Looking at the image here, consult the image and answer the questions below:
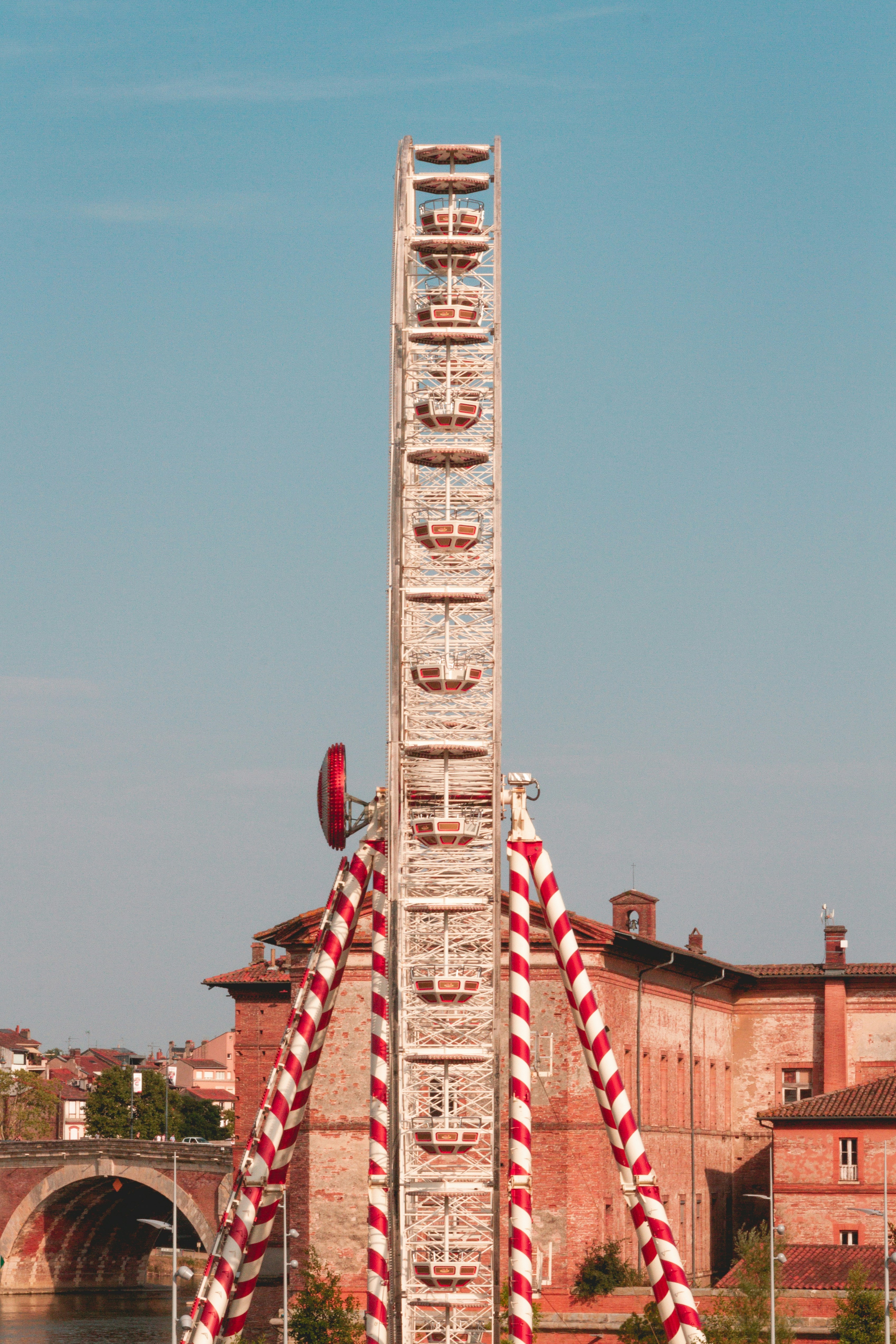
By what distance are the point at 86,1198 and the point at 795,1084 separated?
33941 mm

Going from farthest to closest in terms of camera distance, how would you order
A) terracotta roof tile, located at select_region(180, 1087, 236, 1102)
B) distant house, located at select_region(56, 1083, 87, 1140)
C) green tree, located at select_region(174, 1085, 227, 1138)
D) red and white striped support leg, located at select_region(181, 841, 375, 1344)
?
terracotta roof tile, located at select_region(180, 1087, 236, 1102) < distant house, located at select_region(56, 1083, 87, 1140) < green tree, located at select_region(174, 1085, 227, 1138) < red and white striped support leg, located at select_region(181, 841, 375, 1344)

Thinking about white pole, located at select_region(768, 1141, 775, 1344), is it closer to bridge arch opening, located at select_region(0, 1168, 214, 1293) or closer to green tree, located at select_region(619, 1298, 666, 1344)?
green tree, located at select_region(619, 1298, 666, 1344)

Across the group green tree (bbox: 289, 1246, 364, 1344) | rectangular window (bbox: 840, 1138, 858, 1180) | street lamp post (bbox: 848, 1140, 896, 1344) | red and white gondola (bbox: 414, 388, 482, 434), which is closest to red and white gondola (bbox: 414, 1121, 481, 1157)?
red and white gondola (bbox: 414, 388, 482, 434)

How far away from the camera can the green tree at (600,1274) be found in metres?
60.6

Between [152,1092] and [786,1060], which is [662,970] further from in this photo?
[152,1092]

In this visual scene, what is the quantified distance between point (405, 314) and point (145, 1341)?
4206 cm

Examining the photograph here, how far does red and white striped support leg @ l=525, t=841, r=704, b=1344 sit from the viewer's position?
40312 millimetres

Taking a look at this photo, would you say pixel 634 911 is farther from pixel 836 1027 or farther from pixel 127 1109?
pixel 127 1109

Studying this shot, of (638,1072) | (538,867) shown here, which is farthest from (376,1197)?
(638,1072)

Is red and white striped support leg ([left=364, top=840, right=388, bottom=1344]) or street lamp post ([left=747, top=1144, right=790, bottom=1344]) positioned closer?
red and white striped support leg ([left=364, top=840, right=388, bottom=1344])

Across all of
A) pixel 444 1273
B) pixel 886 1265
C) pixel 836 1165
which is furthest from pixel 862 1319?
pixel 444 1273

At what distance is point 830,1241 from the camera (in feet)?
221

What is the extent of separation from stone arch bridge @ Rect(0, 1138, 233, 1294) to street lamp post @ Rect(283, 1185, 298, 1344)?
20.7m

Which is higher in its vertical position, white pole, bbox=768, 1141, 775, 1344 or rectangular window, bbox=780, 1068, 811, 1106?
rectangular window, bbox=780, 1068, 811, 1106
